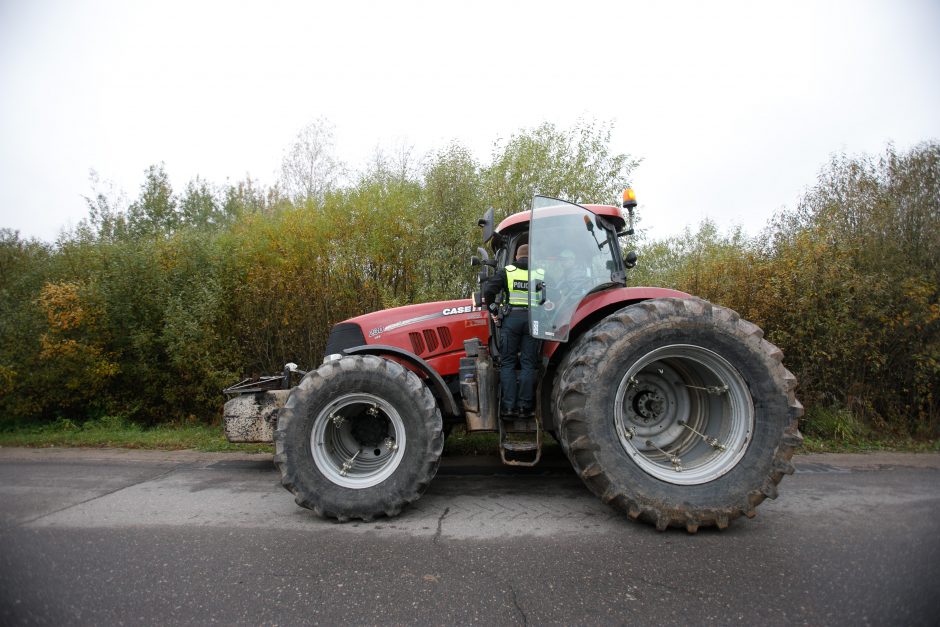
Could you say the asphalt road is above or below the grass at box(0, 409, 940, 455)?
above

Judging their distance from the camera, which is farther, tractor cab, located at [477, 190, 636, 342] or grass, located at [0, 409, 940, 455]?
grass, located at [0, 409, 940, 455]

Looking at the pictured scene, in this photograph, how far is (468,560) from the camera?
303 centimetres

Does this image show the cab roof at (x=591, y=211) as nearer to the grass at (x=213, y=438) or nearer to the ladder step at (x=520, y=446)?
the ladder step at (x=520, y=446)

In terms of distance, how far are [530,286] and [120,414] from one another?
Answer: 7690 millimetres

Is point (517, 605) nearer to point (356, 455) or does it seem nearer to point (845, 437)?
point (356, 455)

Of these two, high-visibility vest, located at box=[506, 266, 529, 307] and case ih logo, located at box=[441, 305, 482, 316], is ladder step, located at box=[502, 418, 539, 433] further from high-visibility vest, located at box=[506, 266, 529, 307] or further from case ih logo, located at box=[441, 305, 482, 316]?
case ih logo, located at box=[441, 305, 482, 316]

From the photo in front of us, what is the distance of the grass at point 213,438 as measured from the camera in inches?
250

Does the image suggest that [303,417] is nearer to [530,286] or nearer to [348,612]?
[348,612]

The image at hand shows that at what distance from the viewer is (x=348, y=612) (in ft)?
8.13

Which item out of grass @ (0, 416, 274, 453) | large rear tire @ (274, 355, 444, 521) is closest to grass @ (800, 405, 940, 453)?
large rear tire @ (274, 355, 444, 521)

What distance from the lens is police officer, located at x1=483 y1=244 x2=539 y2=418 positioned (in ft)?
13.2

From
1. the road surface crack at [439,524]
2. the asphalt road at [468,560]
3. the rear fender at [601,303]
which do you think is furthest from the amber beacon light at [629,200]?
the road surface crack at [439,524]

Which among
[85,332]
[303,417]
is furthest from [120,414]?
[303,417]

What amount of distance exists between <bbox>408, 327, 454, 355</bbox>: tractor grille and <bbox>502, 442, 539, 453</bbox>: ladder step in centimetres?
111
